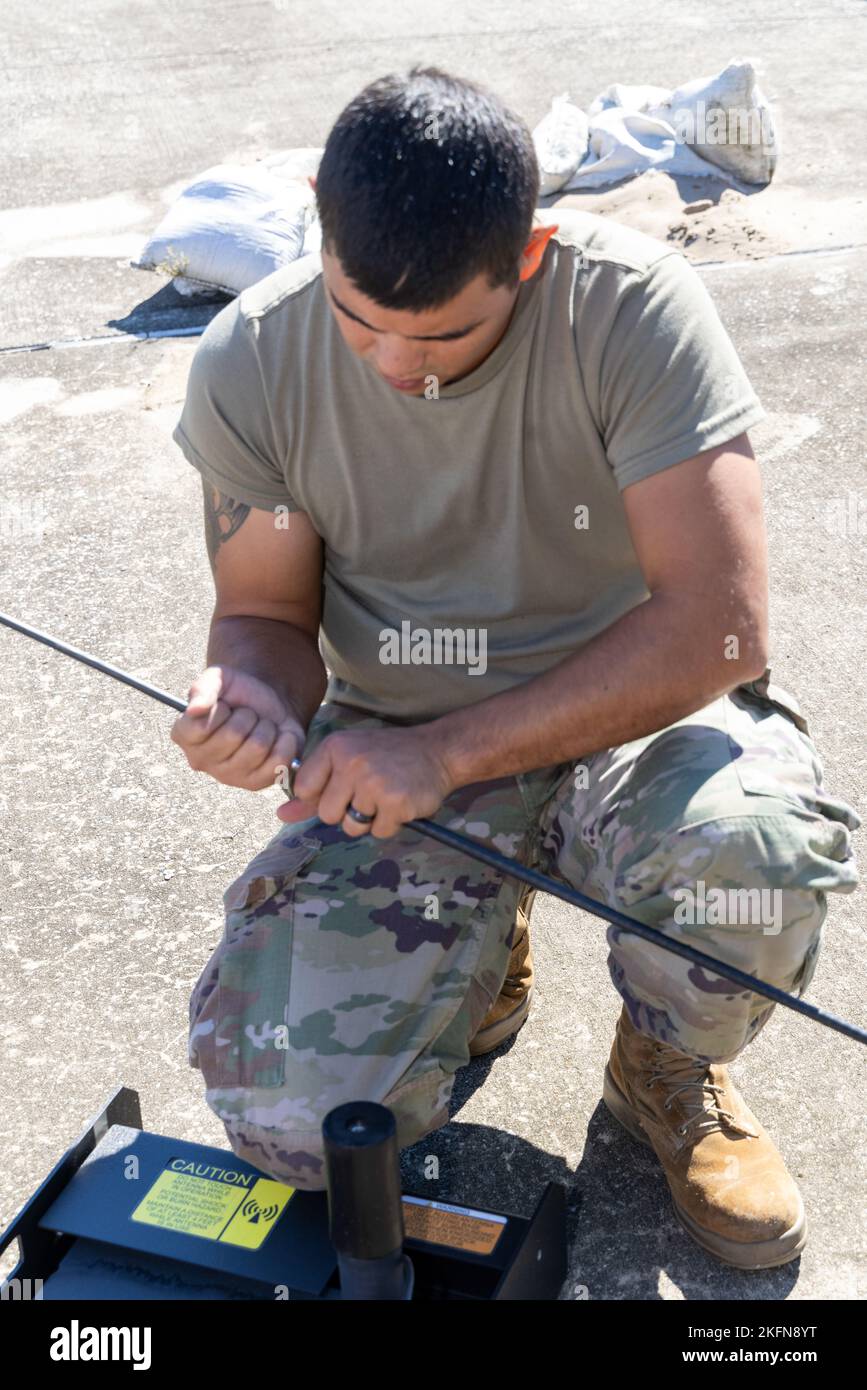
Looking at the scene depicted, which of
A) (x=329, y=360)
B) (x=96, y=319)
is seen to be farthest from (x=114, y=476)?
(x=329, y=360)

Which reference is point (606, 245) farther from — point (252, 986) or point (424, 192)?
point (252, 986)

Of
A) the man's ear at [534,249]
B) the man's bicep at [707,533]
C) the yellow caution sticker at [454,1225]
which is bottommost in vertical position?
the yellow caution sticker at [454,1225]

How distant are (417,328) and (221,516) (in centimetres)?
47

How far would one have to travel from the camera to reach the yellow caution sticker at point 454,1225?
1593 mm

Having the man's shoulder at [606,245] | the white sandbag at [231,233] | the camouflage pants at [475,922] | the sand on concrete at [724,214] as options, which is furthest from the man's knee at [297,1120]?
the sand on concrete at [724,214]

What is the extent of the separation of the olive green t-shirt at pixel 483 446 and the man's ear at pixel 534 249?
69 millimetres

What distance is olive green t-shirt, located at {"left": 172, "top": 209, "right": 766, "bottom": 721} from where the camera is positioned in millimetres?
1765

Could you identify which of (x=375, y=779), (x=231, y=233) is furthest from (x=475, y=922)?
(x=231, y=233)

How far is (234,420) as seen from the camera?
1.91 m

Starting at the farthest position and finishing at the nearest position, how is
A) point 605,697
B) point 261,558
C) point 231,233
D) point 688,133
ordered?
point 688,133
point 231,233
point 261,558
point 605,697

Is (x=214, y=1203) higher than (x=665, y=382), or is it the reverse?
(x=665, y=382)

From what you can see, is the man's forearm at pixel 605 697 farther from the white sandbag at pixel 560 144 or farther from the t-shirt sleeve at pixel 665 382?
the white sandbag at pixel 560 144

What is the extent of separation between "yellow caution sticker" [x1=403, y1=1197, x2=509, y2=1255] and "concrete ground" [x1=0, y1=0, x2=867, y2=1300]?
25cm

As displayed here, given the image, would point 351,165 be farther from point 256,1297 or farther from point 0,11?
point 0,11
